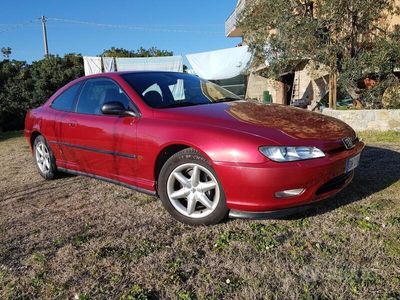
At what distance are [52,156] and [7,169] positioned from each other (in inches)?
73.8

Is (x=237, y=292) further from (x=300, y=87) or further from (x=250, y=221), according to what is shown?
(x=300, y=87)

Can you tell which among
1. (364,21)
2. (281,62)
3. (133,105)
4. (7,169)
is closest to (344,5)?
(364,21)

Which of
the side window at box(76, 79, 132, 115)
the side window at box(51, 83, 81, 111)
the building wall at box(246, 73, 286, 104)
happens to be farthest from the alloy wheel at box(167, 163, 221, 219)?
the building wall at box(246, 73, 286, 104)

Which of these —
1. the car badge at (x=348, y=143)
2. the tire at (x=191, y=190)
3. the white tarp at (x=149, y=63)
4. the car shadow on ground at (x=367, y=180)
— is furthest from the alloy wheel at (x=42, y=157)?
the white tarp at (x=149, y=63)

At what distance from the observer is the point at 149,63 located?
16.6 metres

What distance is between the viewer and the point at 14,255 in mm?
3104

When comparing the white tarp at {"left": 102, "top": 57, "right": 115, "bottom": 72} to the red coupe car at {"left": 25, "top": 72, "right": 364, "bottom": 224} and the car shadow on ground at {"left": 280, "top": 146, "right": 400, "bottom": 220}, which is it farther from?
the car shadow on ground at {"left": 280, "top": 146, "right": 400, "bottom": 220}

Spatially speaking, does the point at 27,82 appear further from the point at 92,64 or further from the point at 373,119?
the point at 373,119

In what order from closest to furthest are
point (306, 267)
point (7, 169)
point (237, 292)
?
point (237, 292), point (306, 267), point (7, 169)

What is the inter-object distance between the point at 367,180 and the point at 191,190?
223 cm

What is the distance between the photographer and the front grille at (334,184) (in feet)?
10.6

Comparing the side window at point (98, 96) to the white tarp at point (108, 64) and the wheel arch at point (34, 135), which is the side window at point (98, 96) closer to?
the wheel arch at point (34, 135)

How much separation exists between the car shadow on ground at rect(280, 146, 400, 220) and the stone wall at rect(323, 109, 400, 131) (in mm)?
2166

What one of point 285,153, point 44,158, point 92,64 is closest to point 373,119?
point 285,153
